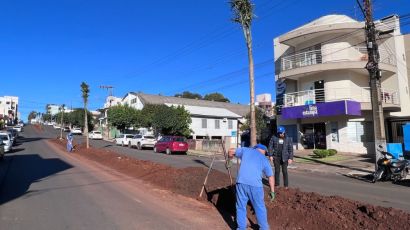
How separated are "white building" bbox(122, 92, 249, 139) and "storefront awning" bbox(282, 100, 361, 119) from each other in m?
26.6

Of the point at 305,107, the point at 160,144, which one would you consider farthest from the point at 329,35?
the point at 160,144

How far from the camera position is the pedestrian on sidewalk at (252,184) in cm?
602

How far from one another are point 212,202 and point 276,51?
26.7 m

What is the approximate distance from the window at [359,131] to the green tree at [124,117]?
36041 millimetres

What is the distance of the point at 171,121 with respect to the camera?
4666 centimetres

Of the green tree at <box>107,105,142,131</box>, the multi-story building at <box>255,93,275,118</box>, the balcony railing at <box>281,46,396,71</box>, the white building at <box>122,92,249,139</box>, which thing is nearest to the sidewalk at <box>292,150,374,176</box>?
the balcony railing at <box>281,46,396,71</box>

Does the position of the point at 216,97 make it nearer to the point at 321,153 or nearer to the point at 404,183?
the point at 321,153

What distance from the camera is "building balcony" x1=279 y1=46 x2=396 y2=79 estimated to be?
2705 centimetres

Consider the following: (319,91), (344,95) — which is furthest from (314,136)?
(344,95)

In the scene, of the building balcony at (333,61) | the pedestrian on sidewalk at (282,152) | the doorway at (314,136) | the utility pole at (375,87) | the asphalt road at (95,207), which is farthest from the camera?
the doorway at (314,136)

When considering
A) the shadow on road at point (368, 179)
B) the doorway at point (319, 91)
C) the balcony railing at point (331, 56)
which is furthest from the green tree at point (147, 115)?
the shadow on road at point (368, 179)

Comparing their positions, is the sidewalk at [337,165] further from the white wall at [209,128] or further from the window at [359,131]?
the white wall at [209,128]

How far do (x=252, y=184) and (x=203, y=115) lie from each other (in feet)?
174

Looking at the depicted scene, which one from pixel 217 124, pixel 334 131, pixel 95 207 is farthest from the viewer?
pixel 217 124
